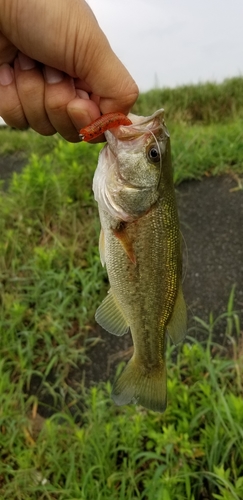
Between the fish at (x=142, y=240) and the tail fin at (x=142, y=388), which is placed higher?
the fish at (x=142, y=240)

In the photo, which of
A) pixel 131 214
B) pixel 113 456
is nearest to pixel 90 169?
pixel 113 456

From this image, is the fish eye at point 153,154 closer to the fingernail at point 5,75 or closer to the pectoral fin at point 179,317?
the pectoral fin at point 179,317

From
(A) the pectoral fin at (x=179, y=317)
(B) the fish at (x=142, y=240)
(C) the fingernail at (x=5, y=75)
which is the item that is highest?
(C) the fingernail at (x=5, y=75)

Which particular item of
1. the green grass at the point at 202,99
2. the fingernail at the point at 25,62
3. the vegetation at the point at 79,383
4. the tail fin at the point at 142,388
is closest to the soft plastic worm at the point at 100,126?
the fingernail at the point at 25,62

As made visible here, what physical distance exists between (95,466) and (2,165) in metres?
5.31

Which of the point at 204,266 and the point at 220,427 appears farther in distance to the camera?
the point at 204,266

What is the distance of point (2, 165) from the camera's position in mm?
7023

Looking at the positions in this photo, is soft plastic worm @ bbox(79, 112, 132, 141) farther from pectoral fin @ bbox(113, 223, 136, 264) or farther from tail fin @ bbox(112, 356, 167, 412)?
tail fin @ bbox(112, 356, 167, 412)

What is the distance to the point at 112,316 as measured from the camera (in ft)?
5.97

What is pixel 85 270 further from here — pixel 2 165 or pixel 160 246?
pixel 2 165

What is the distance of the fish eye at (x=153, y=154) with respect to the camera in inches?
64.8

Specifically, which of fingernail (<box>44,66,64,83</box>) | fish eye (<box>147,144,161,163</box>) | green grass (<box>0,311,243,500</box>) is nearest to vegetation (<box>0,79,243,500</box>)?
green grass (<box>0,311,243,500</box>)

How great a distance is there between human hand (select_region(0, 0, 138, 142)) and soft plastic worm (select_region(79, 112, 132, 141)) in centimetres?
16

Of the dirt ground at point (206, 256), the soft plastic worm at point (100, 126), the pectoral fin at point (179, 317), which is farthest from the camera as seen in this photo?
the dirt ground at point (206, 256)
